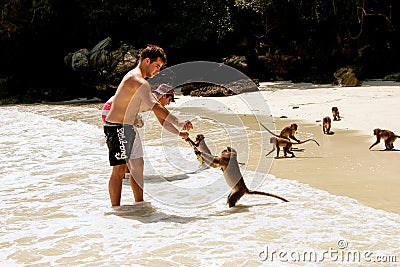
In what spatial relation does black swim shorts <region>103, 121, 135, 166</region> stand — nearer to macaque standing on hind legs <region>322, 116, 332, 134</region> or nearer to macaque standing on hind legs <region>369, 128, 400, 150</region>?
macaque standing on hind legs <region>369, 128, 400, 150</region>

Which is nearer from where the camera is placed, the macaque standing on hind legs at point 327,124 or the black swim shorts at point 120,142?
the black swim shorts at point 120,142

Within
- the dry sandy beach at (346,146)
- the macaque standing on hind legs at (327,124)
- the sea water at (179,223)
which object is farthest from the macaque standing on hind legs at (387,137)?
the sea water at (179,223)

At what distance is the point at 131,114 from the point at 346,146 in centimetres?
415

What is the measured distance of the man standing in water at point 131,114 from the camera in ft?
15.2

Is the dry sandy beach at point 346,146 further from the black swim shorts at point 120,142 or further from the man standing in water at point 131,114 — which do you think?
the black swim shorts at point 120,142

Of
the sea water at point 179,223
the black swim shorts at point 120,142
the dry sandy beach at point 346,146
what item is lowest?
the sea water at point 179,223

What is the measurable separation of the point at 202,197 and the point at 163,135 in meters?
4.54

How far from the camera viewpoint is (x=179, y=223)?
15.0ft

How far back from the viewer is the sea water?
3.69 metres

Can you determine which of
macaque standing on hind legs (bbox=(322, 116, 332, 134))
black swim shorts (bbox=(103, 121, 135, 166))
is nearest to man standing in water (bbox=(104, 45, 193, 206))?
black swim shorts (bbox=(103, 121, 135, 166))

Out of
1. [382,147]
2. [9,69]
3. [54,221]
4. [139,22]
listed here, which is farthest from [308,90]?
[9,69]

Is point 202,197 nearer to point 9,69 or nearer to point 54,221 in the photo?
point 54,221

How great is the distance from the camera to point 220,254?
3725 mm

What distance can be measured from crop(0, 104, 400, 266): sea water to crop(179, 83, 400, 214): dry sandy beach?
346 millimetres
